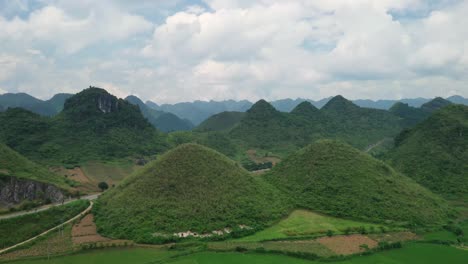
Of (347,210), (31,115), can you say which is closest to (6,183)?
(347,210)

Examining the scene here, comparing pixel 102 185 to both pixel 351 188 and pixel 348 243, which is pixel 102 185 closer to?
pixel 351 188

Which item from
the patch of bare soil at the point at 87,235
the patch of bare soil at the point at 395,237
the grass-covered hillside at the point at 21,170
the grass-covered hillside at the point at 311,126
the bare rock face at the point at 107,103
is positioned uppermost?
the bare rock face at the point at 107,103

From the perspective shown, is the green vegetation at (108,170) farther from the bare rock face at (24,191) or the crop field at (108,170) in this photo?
the bare rock face at (24,191)

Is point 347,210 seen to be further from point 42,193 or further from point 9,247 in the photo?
point 42,193

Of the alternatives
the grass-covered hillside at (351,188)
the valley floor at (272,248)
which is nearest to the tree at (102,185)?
the valley floor at (272,248)

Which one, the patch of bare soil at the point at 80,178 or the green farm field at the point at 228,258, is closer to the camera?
the green farm field at the point at 228,258

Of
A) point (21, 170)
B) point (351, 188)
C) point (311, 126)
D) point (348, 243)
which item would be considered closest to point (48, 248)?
point (21, 170)
